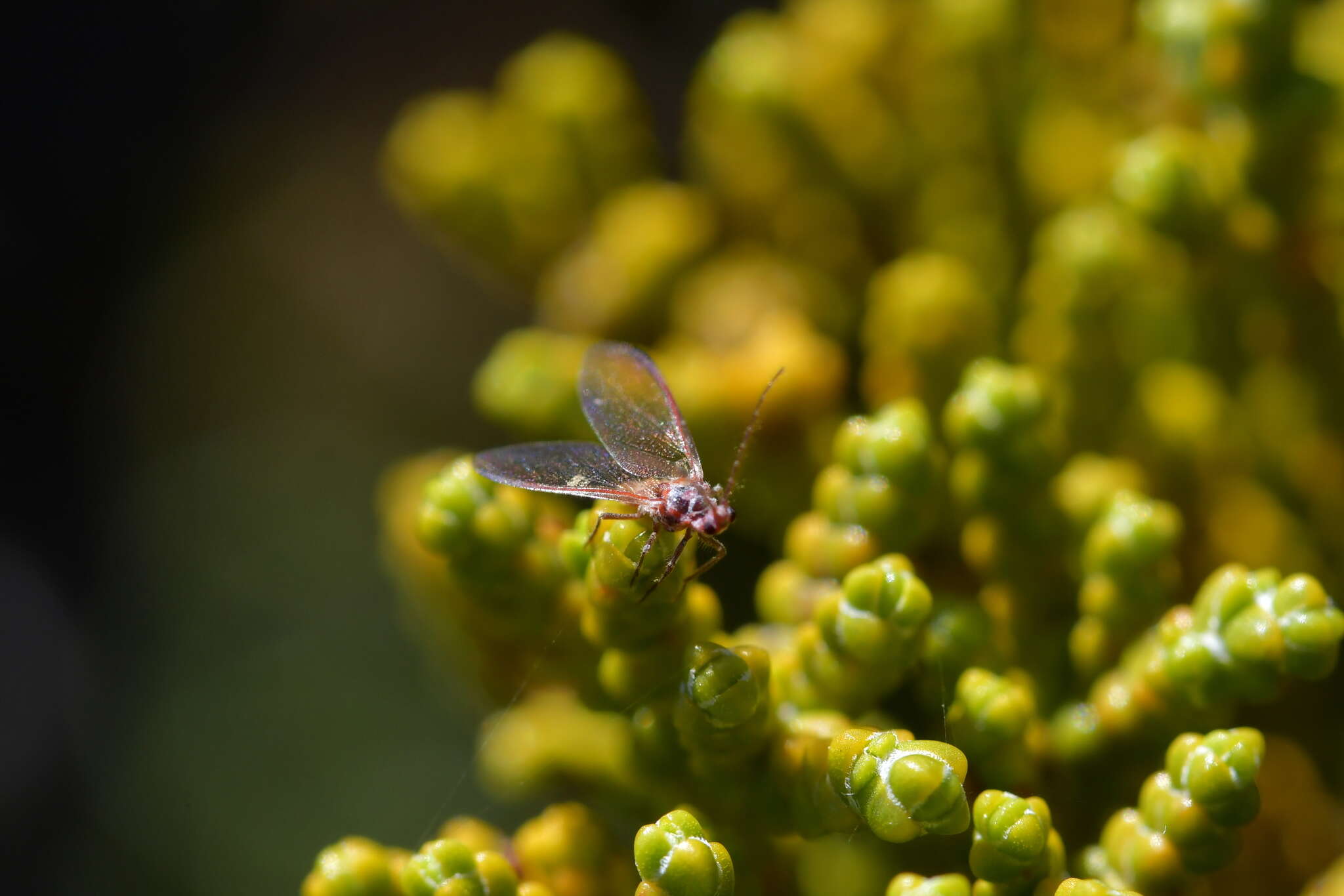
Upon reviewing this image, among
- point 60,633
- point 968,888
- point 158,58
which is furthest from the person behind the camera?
point 158,58

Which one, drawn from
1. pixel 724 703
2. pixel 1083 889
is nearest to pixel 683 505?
pixel 724 703

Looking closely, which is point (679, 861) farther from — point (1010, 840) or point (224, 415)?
point (224, 415)

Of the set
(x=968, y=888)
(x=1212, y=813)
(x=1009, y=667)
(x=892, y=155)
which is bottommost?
(x=968, y=888)

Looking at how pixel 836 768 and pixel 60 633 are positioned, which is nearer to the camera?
pixel 836 768

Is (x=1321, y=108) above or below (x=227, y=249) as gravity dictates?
below

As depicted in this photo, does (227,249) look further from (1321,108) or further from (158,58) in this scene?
(1321,108)

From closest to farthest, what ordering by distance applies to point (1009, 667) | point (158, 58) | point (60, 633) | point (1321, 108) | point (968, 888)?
point (968, 888) → point (1009, 667) → point (1321, 108) → point (60, 633) → point (158, 58)

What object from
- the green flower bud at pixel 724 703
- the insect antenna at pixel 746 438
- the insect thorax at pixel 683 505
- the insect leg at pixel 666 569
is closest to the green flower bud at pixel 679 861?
the green flower bud at pixel 724 703

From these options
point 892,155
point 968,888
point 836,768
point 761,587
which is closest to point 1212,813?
point 968,888
